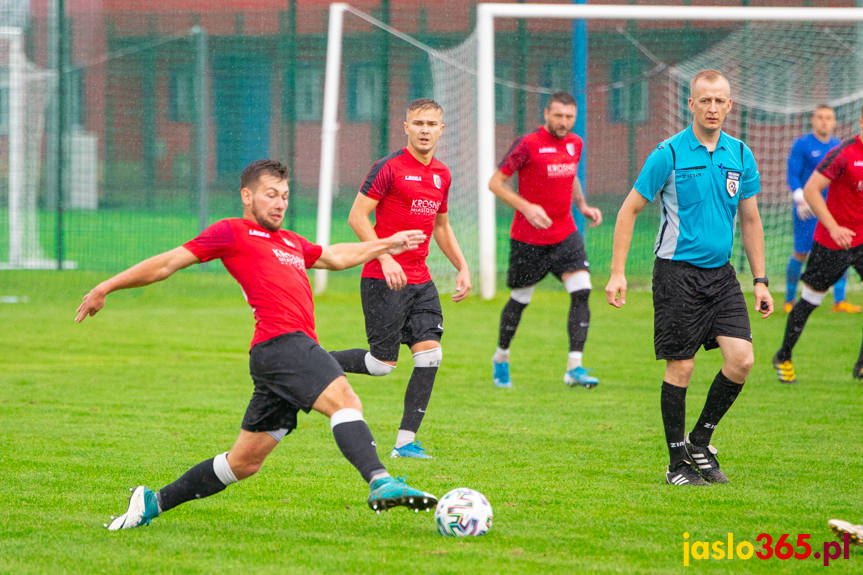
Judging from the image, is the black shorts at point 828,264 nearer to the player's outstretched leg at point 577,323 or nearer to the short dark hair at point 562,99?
the player's outstretched leg at point 577,323

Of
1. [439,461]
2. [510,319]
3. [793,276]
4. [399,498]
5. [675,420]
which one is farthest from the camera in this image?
[793,276]

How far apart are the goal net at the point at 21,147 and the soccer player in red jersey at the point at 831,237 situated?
12581 millimetres

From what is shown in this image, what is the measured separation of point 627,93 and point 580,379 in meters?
12.2

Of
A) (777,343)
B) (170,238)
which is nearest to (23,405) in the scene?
(777,343)

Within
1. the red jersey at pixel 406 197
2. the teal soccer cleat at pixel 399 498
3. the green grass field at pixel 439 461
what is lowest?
the green grass field at pixel 439 461

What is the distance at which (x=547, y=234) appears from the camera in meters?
9.79

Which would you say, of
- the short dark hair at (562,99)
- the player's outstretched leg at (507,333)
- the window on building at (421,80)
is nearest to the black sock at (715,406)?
the player's outstretched leg at (507,333)

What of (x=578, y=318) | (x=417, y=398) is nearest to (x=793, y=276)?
(x=578, y=318)

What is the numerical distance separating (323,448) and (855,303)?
416 inches

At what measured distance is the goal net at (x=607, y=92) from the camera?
16.5 m

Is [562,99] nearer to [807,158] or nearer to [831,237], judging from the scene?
[831,237]

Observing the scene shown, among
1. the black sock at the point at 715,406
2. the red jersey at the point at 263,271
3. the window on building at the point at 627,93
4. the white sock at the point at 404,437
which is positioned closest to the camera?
the red jersey at the point at 263,271

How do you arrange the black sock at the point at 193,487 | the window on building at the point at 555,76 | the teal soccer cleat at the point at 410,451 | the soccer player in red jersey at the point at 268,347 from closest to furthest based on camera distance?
1. the soccer player in red jersey at the point at 268,347
2. the black sock at the point at 193,487
3. the teal soccer cleat at the point at 410,451
4. the window on building at the point at 555,76

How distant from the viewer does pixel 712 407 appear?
6293mm
